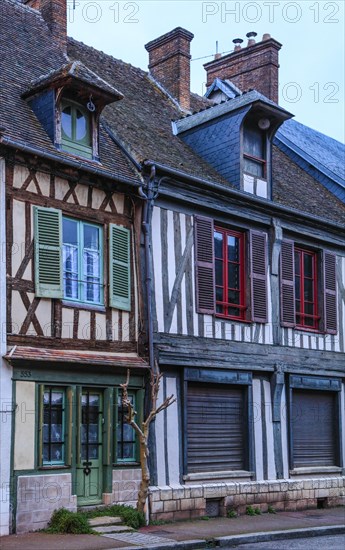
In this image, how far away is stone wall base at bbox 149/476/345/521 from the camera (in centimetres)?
1280

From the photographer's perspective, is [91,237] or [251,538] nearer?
[251,538]

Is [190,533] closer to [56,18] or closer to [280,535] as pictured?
[280,535]

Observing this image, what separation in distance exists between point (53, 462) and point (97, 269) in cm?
293

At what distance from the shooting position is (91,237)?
12.8 meters

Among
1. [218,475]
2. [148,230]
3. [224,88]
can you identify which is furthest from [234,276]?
[224,88]

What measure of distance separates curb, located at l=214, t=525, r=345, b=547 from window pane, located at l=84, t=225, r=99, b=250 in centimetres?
461

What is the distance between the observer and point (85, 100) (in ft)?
43.1

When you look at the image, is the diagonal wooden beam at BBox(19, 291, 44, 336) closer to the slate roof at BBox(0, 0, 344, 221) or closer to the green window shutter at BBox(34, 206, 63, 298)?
the green window shutter at BBox(34, 206, 63, 298)

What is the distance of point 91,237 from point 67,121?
72.7 inches

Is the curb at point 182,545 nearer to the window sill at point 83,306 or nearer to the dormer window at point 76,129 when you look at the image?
the window sill at point 83,306

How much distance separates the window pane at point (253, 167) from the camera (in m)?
15.6

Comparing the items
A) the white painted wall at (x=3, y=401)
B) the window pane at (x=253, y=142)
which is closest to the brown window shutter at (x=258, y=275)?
the window pane at (x=253, y=142)

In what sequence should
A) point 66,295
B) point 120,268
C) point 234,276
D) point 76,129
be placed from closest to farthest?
point 66,295 < point 120,268 < point 76,129 < point 234,276

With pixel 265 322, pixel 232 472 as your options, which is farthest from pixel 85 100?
Result: pixel 232 472
